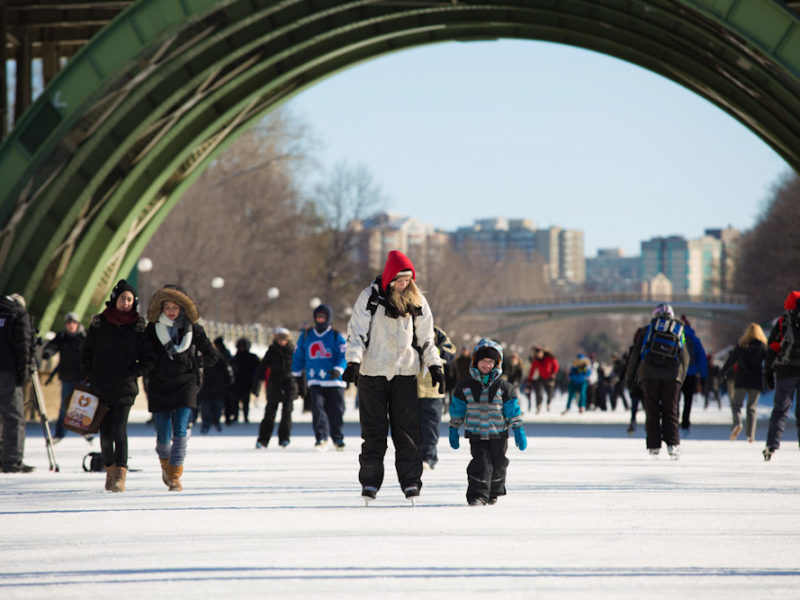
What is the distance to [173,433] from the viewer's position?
1047 cm

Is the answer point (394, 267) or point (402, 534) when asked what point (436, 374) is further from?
point (402, 534)

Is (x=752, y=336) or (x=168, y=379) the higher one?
(x=752, y=336)

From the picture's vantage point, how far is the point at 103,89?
18.6 m

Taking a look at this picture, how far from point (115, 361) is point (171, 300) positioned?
647mm

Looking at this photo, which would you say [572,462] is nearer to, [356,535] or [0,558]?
[356,535]

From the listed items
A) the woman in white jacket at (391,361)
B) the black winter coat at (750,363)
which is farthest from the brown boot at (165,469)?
the black winter coat at (750,363)

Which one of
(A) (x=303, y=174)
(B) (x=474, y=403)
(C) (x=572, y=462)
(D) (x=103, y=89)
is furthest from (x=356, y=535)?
(A) (x=303, y=174)

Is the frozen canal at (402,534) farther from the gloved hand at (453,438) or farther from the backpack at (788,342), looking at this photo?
the backpack at (788,342)

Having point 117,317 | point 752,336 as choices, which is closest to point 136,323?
point 117,317

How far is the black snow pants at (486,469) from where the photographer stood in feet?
29.6

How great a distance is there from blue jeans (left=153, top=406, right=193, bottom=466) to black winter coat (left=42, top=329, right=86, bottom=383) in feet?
23.5

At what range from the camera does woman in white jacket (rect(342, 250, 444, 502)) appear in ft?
30.1

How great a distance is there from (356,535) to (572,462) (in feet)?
21.3

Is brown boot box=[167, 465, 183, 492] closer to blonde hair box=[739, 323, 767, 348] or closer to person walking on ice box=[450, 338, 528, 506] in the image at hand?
person walking on ice box=[450, 338, 528, 506]
